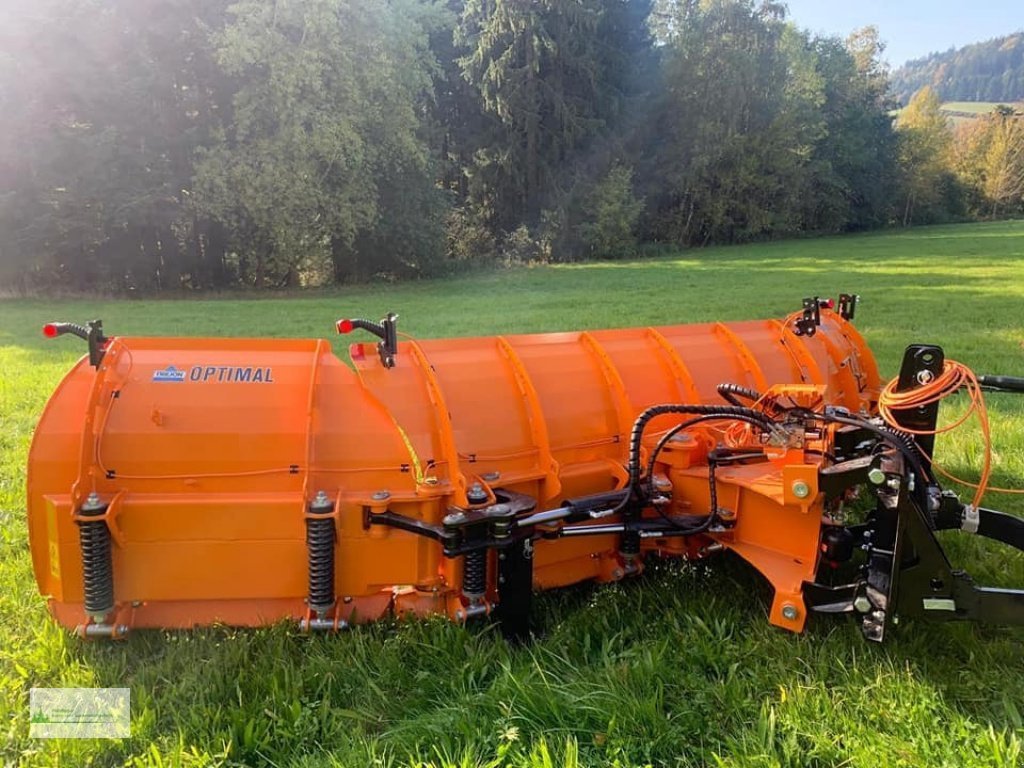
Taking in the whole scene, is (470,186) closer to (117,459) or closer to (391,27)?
(391,27)

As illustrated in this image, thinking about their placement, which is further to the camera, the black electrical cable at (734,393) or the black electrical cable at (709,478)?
the black electrical cable at (734,393)

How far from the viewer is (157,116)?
22844mm

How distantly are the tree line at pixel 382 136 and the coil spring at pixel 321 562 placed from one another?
854 inches

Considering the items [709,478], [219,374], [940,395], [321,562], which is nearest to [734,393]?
[709,478]

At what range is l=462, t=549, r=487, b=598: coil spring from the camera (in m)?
3.20

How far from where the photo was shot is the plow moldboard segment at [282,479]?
3.13 m

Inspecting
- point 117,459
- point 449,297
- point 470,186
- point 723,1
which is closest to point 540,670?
point 117,459

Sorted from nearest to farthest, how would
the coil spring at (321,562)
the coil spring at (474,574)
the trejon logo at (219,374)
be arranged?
1. the coil spring at (321,562)
2. the coil spring at (474,574)
3. the trejon logo at (219,374)

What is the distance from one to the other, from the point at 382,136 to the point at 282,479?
923 inches

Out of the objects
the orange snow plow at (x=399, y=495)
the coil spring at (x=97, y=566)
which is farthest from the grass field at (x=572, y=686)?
the coil spring at (x=97, y=566)

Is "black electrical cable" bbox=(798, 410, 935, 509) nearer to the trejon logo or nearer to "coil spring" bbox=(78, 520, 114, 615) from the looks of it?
the trejon logo

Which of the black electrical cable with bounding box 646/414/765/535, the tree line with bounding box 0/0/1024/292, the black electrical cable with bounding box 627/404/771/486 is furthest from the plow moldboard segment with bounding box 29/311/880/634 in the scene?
the tree line with bounding box 0/0/1024/292

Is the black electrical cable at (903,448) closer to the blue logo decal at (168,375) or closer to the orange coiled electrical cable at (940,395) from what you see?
the orange coiled electrical cable at (940,395)

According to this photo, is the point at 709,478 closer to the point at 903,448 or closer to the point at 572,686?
the point at 903,448
